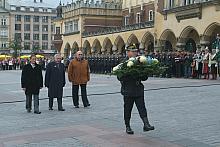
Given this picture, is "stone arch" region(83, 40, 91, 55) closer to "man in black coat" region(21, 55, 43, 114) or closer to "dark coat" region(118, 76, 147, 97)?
"man in black coat" region(21, 55, 43, 114)

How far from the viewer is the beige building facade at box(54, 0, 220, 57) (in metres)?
35.1

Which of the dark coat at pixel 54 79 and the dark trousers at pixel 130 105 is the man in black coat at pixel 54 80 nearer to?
the dark coat at pixel 54 79

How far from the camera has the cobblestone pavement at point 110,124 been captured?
8.22 m

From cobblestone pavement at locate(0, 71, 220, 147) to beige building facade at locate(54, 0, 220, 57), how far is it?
16.2 metres

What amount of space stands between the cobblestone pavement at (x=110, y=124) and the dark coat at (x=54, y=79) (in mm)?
561

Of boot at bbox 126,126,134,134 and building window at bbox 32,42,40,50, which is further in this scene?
building window at bbox 32,42,40,50

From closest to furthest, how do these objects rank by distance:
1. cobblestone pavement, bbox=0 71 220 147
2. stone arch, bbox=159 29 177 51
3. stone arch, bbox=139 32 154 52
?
cobblestone pavement, bbox=0 71 220 147 → stone arch, bbox=159 29 177 51 → stone arch, bbox=139 32 154 52

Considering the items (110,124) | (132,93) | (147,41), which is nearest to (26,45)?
(147,41)

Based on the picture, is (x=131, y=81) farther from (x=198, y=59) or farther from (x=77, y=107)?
(x=198, y=59)

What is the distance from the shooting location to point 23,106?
1415cm

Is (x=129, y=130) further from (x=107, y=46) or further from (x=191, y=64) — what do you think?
(x=107, y=46)

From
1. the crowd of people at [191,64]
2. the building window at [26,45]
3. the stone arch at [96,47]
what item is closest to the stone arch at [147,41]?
the stone arch at [96,47]

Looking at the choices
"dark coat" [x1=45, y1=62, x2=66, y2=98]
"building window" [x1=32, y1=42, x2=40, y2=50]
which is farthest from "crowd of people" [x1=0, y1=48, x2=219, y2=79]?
"building window" [x1=32, y1=42, x2=40, y2=50]

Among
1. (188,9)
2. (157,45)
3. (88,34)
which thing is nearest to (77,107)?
(188,9)
